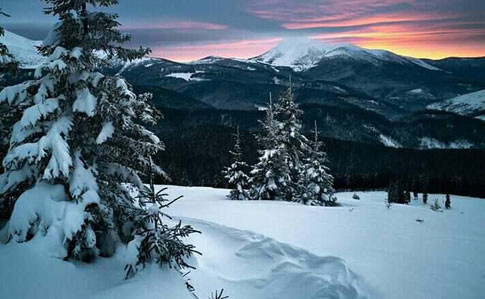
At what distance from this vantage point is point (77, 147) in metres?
7.62

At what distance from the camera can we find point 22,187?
7516mm

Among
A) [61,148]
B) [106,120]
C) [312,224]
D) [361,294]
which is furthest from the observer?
[312,224]

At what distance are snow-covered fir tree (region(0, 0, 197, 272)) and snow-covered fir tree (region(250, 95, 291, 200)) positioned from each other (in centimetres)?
1863

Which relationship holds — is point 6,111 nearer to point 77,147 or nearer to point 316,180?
point 77,147

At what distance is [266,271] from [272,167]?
54.0 ft

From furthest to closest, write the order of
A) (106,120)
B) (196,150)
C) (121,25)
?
1. (196,150)
2. (121,25)
3. (106,120)

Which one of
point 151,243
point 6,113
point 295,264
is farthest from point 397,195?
point 6,113

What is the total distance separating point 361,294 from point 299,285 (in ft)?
5.73

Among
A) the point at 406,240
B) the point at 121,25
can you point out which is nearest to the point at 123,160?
the point at 121,25

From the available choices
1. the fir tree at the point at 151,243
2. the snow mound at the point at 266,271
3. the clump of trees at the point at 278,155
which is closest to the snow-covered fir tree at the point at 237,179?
the clump of trees at the point at 278,155

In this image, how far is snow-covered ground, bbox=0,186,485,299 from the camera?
673 cm

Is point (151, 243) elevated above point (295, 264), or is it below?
above

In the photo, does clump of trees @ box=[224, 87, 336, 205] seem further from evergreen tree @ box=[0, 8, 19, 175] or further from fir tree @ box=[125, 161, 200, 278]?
evergreen tree @ box=[0, 8, 19, 175]

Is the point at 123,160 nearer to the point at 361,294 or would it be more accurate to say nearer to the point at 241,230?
the point at 241,230
